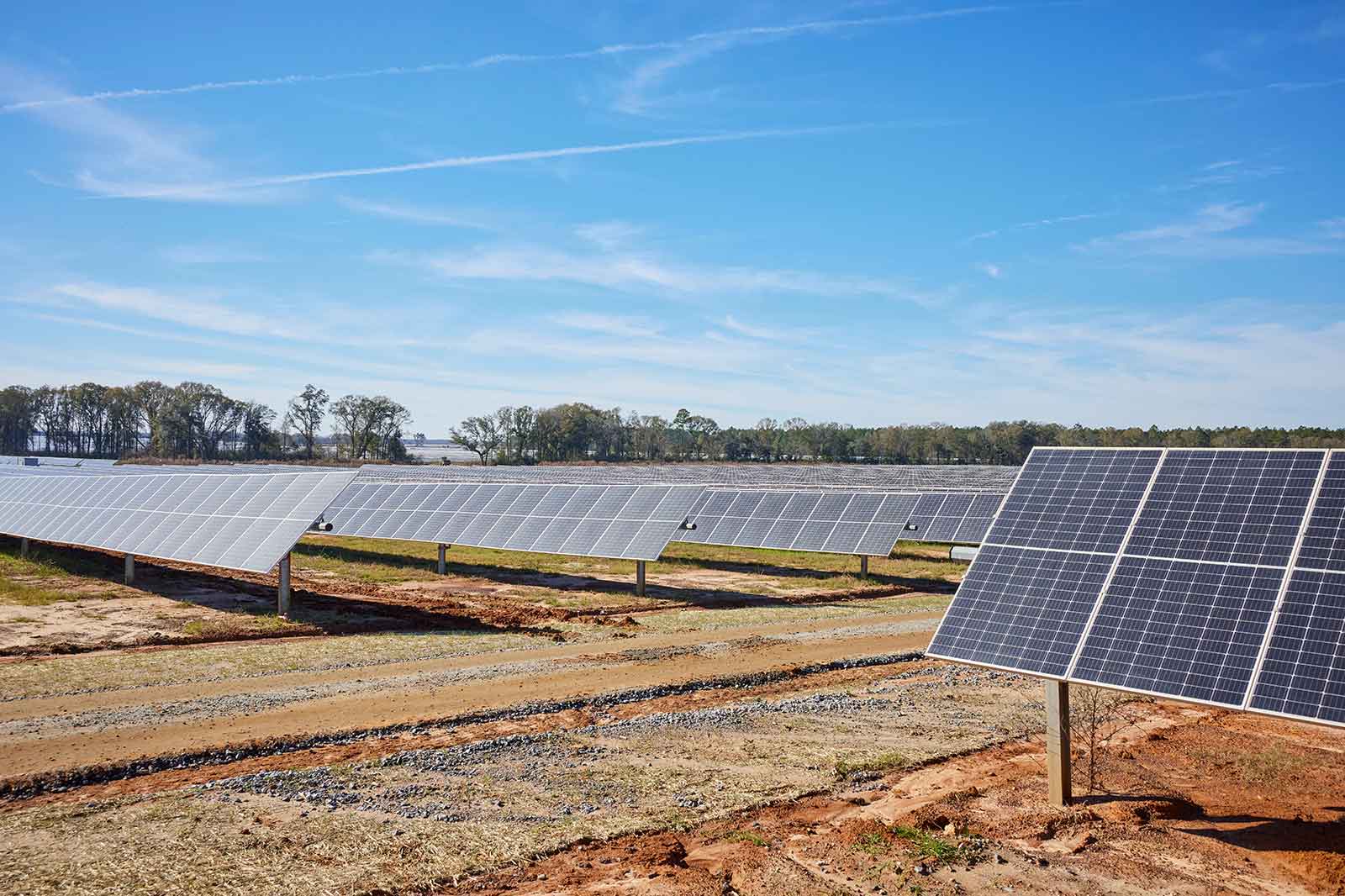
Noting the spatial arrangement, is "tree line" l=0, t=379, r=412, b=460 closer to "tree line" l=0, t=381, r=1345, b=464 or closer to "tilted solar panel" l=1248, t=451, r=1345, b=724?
"tree line" l=0, t=381, r=1345, b=464

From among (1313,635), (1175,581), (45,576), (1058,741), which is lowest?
(45,576)

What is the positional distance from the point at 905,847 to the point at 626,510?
935 inches

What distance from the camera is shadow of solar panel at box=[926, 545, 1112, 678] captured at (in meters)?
10.1

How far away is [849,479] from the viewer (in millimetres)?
81562

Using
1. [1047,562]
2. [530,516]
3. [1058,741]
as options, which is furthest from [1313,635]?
[530,516]

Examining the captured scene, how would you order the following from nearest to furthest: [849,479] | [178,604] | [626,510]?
[178,604]
[626,510]
[849,479]

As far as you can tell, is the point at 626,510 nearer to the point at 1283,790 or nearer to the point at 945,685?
the point at 945,685

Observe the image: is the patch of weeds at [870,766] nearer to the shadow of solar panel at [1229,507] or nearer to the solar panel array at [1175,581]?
the solar panel array at [1175,581]

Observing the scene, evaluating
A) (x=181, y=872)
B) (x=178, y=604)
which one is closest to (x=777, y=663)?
(x=181, y=872)

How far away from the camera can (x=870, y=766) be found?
504 inches

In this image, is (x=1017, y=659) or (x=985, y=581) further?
(x=985, y=581)

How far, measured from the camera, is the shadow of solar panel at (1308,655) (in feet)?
27.2

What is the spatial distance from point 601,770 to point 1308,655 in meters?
8.24

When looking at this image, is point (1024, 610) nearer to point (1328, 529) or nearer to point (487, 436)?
point (1328, 529)
